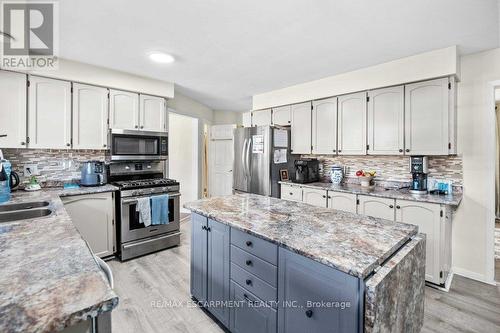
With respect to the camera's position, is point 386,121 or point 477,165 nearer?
point 477,165

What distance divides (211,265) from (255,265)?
53 centimetres

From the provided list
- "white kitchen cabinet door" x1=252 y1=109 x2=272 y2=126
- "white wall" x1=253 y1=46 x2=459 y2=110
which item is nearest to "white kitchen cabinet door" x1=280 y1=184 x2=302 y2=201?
"white kitchen cabinet door" x1=252 y1=109 x2=272 y2=126

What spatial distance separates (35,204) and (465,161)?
4354 mm

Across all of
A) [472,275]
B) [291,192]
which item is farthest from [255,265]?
A: [472,275]

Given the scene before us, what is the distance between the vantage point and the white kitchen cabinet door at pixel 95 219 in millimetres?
2740

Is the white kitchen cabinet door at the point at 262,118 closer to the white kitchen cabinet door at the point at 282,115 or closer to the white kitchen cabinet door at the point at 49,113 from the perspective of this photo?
the white kitchen cabinet door at the point at 282,115

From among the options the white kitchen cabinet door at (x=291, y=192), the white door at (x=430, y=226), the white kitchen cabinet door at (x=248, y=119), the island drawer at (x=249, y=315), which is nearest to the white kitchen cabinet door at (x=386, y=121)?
the white door at (x=430, y=226)

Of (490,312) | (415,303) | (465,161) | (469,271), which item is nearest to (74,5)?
(415,303)

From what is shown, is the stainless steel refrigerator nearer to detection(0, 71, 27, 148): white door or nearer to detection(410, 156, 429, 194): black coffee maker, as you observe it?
detection(410, 156, 429, 194): black coffee maker

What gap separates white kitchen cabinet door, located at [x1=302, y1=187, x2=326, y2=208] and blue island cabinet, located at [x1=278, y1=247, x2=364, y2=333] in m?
2.10

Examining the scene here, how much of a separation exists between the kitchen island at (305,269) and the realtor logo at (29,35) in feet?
6.41

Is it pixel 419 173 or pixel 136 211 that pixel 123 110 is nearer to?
pixel 136 211

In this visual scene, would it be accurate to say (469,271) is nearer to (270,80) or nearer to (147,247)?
(270,80)

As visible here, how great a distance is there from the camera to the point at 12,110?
8.50 feet
